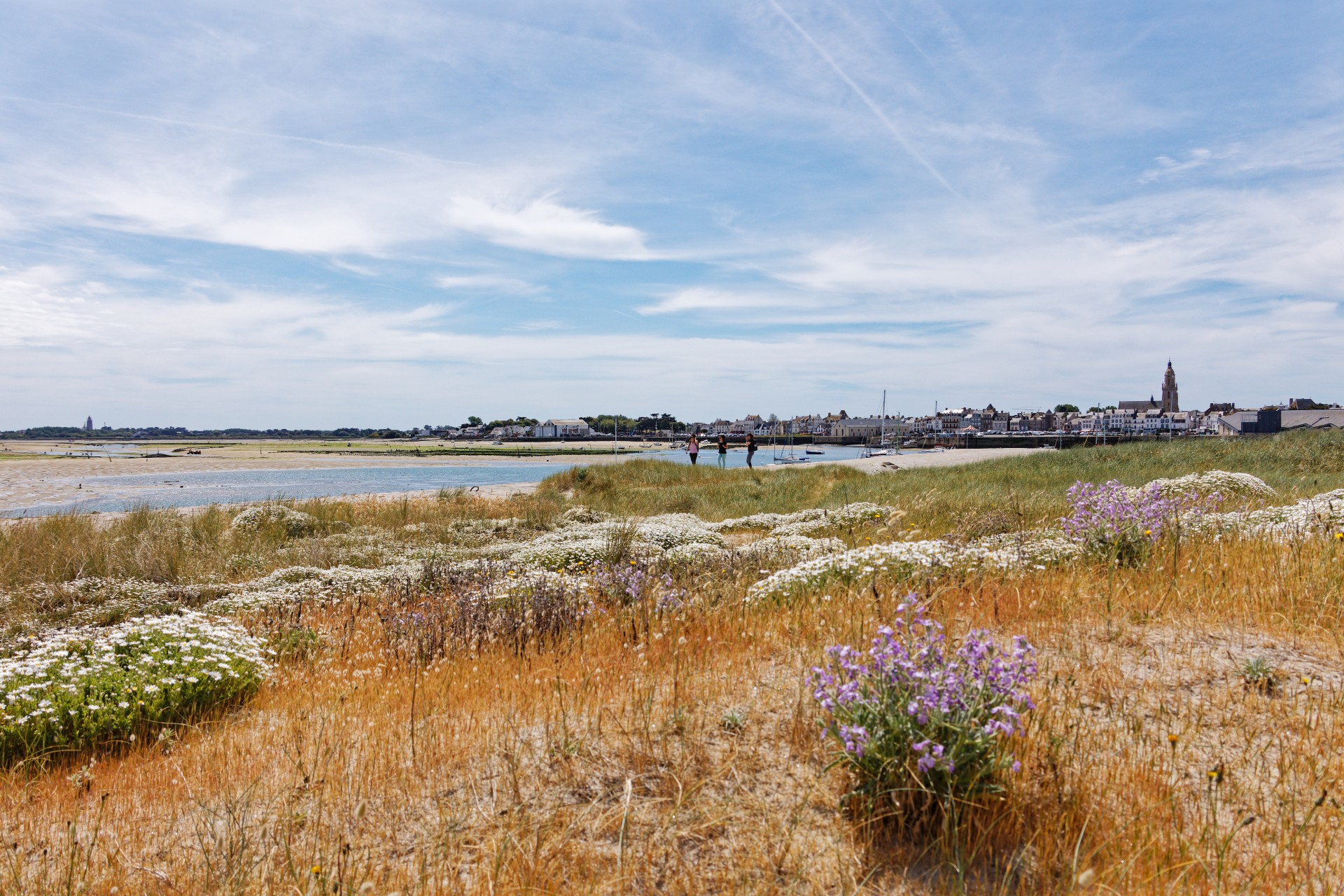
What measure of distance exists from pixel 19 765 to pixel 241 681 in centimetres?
146

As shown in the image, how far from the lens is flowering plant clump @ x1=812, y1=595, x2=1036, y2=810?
9.60 feet

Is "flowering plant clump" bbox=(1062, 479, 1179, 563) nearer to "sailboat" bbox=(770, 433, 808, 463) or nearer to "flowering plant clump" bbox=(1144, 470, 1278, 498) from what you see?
"flowering plant clump" bbox=(1144, 470, 1278, 498)

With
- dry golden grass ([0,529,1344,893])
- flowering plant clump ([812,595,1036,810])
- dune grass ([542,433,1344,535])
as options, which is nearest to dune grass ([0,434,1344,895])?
dry golden grass ([0,529,1344,893])

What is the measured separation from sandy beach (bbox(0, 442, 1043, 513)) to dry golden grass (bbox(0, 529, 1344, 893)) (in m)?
25.5

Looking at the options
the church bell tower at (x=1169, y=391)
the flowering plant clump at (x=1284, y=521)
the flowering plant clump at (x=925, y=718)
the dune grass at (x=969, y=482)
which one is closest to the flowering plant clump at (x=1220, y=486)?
the dune grass at (x=969, y=482)

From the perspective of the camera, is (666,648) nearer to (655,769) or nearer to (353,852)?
(655,769)

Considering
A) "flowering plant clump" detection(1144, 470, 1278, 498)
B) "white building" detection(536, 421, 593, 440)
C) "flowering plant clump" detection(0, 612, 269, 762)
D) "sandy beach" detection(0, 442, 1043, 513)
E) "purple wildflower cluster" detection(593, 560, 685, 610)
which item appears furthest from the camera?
"white building" detection(536, 421, 593, 440)

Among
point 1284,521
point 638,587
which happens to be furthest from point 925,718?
point 1284,521

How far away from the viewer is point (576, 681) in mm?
5000

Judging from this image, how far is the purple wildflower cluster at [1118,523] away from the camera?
7371mm

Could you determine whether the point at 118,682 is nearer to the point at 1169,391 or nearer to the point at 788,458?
the point at 788,458

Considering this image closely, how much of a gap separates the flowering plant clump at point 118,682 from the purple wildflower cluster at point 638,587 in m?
3.52

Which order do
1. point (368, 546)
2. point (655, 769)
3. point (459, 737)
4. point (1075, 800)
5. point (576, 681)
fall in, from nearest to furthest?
point (1075, 800) < point (655, 769) < point (459, 737) < point (576, 681) < point (368, 546)

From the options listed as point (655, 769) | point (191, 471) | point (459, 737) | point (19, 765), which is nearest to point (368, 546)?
point (19, 765)
